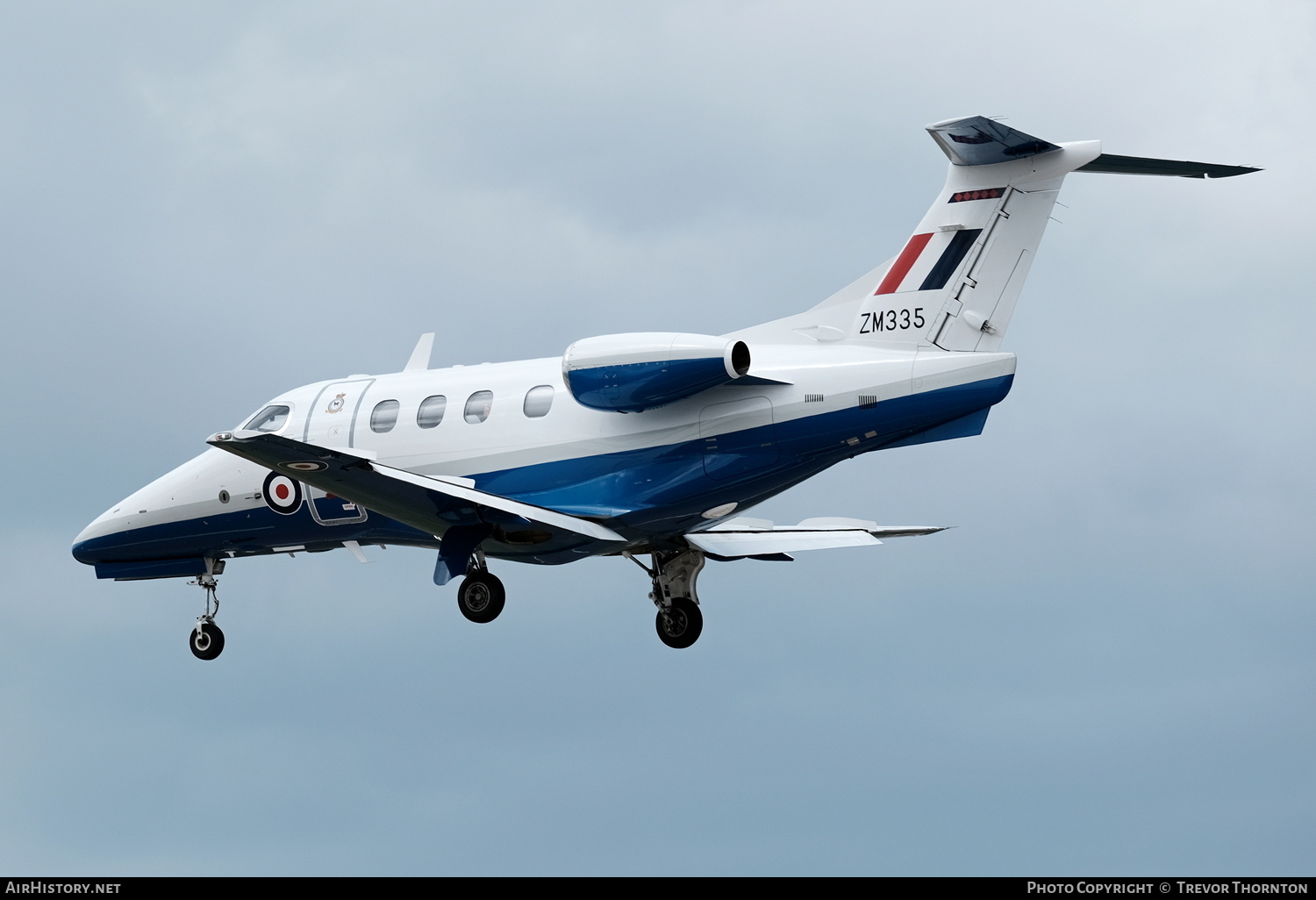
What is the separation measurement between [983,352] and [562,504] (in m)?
5.90

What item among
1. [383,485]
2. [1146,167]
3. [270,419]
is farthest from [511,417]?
[1146,167]

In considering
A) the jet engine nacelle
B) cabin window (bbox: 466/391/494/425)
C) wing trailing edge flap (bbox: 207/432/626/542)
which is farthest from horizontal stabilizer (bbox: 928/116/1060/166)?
cabin window (bbox: 466/391/494/425)

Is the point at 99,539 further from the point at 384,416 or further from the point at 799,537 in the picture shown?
the point at 799,537

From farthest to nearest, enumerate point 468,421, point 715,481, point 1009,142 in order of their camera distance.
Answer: point 468,421 < point 715,481 < point 1009,142

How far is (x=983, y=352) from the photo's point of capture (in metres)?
19.1

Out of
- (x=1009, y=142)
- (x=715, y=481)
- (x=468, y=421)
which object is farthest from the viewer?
(x=468, y=421)

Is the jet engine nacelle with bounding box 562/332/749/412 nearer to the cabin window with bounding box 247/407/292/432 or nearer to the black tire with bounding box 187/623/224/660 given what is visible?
the cabin window with bounding box 247/407/292/432

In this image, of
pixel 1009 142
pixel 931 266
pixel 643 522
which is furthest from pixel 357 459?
pixel 1009 142

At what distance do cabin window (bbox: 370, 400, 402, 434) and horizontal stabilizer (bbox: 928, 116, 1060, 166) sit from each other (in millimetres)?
8662

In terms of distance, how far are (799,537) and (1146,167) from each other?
7654 millimetres

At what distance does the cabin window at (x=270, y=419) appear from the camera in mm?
24094

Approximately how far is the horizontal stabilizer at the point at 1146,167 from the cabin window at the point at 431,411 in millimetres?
9163

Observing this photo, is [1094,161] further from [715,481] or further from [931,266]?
[715,481]

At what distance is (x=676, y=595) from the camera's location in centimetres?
2397
